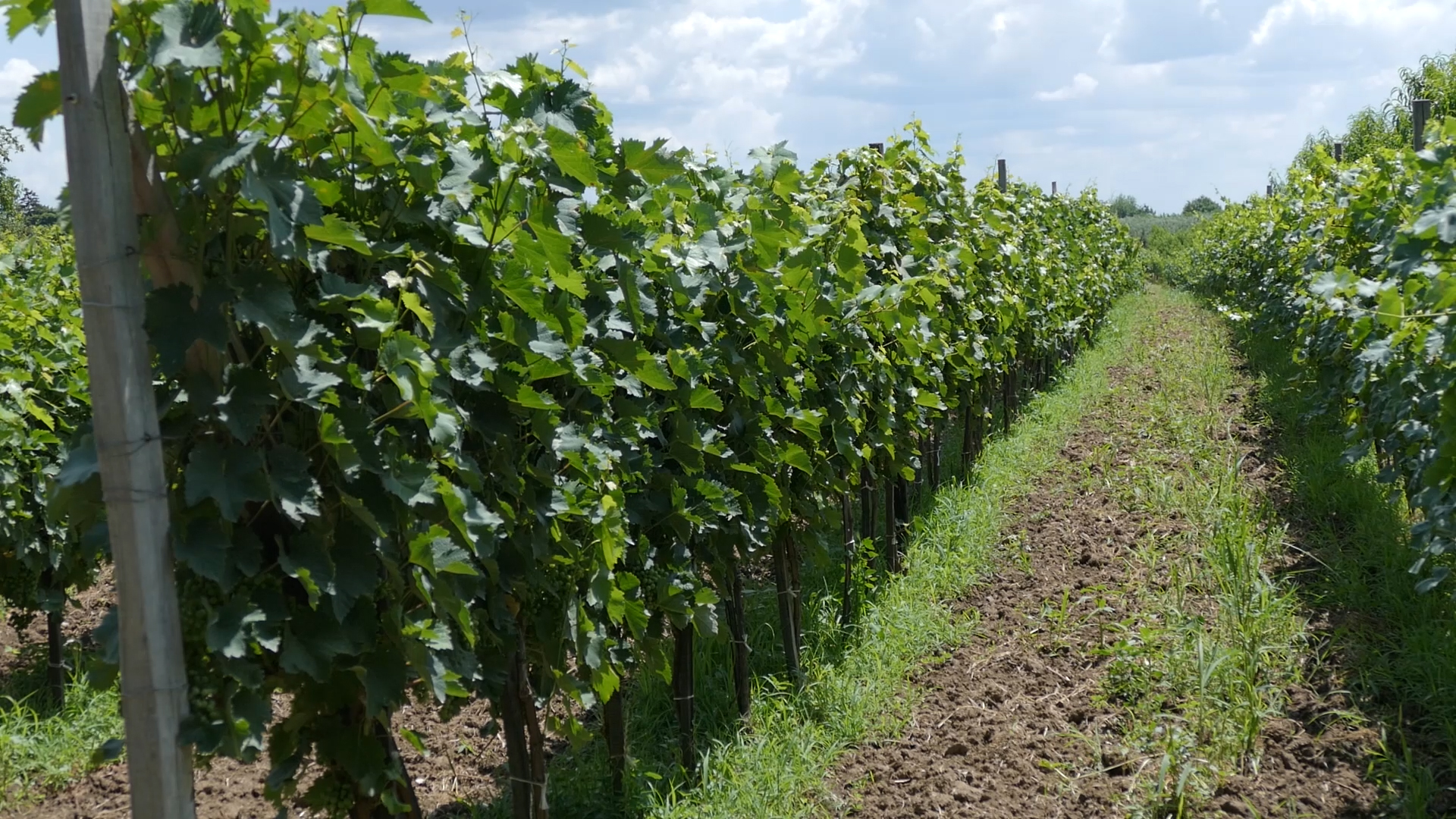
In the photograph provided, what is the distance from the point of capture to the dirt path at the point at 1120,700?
3947 millimetres

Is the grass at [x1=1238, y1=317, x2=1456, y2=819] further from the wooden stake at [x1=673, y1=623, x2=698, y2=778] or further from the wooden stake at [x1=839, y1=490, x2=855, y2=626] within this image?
the wooden stake at [x1=673, y1=623, x2=698, y2=778]

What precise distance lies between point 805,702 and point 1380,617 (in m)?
2.81

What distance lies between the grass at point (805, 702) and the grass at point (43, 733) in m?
2.02

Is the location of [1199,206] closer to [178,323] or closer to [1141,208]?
[1141,208]

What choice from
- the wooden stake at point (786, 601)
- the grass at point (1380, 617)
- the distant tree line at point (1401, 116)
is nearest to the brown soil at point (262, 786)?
the wooden stake at point (786, 601)

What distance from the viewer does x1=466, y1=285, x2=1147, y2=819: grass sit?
3.95 m

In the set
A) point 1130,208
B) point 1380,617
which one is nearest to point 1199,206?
point 1130,208

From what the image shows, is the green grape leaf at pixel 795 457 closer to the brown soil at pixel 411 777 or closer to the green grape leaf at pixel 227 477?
the brown soil at pixel 411 777

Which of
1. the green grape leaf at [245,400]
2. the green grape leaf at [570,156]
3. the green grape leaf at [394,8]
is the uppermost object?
the green grape leaf at [394,8]

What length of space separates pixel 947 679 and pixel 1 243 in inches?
287

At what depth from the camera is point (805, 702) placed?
475 cm

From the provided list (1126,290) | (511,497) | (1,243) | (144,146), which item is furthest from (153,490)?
(1126,290)

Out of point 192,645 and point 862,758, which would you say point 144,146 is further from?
point 862,758

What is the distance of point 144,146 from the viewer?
1894 millimetres
